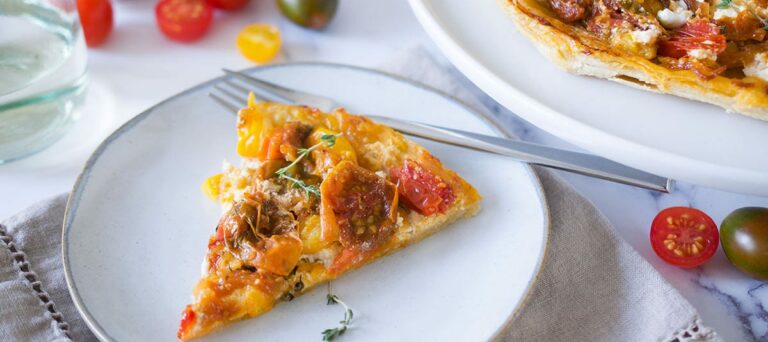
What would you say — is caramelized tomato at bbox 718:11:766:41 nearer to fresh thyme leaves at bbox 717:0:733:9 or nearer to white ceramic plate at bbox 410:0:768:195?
fresh thyme leaves at bbox 717:0:733:9

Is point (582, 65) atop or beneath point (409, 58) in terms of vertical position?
atop

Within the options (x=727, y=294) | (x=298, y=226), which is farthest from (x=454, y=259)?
(x=727, y=294)

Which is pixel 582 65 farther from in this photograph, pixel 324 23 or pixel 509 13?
pixel 324 23

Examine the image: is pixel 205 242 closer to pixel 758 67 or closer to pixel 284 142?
pixel 284 142

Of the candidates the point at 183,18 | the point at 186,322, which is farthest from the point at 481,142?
the point at 183,18

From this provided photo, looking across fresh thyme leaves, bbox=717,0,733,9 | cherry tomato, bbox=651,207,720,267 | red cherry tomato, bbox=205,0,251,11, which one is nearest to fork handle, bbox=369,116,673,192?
cherry tomato, bbox=651,207,720,267

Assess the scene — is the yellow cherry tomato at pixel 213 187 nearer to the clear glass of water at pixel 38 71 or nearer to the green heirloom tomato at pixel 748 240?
the clear glass of water at pixel 38 71

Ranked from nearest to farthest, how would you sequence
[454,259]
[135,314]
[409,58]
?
[135,314]
[454,259]
[409,58]

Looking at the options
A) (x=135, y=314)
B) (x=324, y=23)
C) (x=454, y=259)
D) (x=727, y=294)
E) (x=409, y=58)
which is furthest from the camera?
(x=324, y=23)

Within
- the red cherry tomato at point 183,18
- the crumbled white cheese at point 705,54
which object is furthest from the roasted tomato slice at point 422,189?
the red cherry tomato at point 183,18
